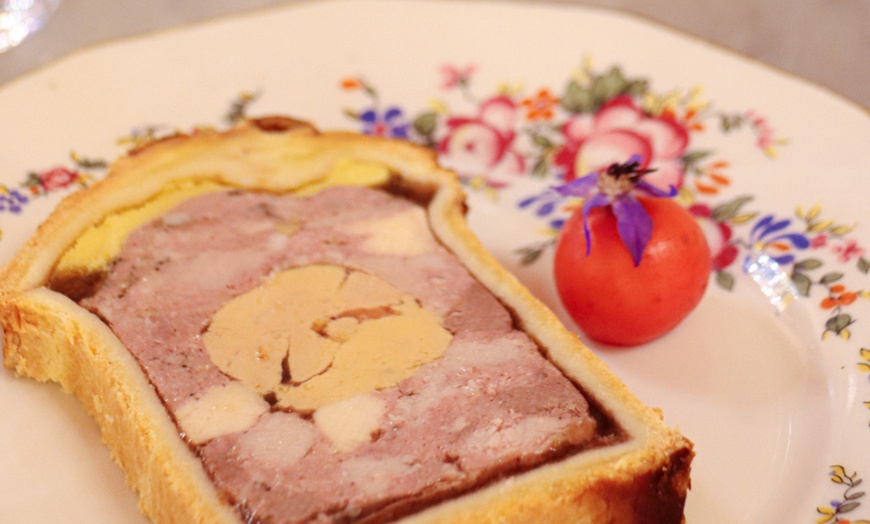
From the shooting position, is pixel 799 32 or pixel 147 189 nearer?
pixel 147 189

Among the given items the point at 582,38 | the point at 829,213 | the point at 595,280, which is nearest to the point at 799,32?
the point at 582,38

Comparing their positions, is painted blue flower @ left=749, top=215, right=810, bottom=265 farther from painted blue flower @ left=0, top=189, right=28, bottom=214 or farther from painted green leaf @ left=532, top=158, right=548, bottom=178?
painted blue flower @ left=0, top=189, right=28, bottom=214

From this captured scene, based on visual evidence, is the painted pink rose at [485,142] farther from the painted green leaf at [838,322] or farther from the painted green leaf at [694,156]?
the painted green leaf at [838,322]

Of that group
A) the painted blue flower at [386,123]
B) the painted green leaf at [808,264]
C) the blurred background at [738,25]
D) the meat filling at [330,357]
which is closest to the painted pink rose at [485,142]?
the painted blue flower at [386,123]

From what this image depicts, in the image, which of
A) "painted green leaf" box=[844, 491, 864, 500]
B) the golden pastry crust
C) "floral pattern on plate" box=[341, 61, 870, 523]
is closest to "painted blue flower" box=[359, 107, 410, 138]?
"floral pattern on plate" box=[341, 61, 870, 523]

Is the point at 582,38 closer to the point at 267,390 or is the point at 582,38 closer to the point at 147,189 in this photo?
the point at 147,189
